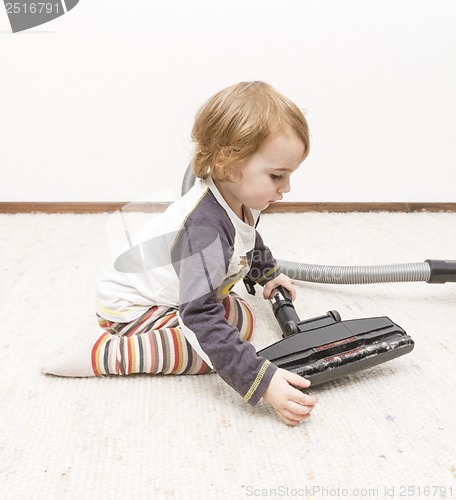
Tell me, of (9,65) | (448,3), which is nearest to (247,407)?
(9,65)

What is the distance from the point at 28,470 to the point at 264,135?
1.66 feet

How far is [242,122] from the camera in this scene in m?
0.66

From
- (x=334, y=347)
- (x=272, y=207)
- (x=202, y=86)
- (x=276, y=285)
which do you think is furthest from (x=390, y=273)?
(x=202, y=86)

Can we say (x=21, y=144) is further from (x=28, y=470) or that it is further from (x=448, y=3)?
(x=448, y=3)

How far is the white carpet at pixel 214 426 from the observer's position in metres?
0.57

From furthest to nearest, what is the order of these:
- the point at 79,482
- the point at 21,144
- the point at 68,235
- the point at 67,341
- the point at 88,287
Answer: the point at 21,144 → the point at 68,235 → the point at 88,287 → the point at 67,341 → the point at 79,482

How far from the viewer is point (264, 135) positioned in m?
0.66

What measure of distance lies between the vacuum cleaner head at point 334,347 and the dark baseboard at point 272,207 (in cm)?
Result: 78

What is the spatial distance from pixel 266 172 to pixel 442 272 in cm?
51

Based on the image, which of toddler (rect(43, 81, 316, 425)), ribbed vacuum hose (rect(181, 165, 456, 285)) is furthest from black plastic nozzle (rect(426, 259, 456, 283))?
toddler (rect(43, 81, 316, 425))

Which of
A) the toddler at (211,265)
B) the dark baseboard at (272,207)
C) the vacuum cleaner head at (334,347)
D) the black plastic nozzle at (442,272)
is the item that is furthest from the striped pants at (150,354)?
the dark baseboard at (272,207)

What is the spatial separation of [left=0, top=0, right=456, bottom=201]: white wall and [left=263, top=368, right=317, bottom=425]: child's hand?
936 millimetres

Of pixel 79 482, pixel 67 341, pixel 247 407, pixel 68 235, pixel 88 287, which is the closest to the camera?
pixel 79 482

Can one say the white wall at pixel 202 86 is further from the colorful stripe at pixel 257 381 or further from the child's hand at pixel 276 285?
the colorful stripe at pixel 257 381
